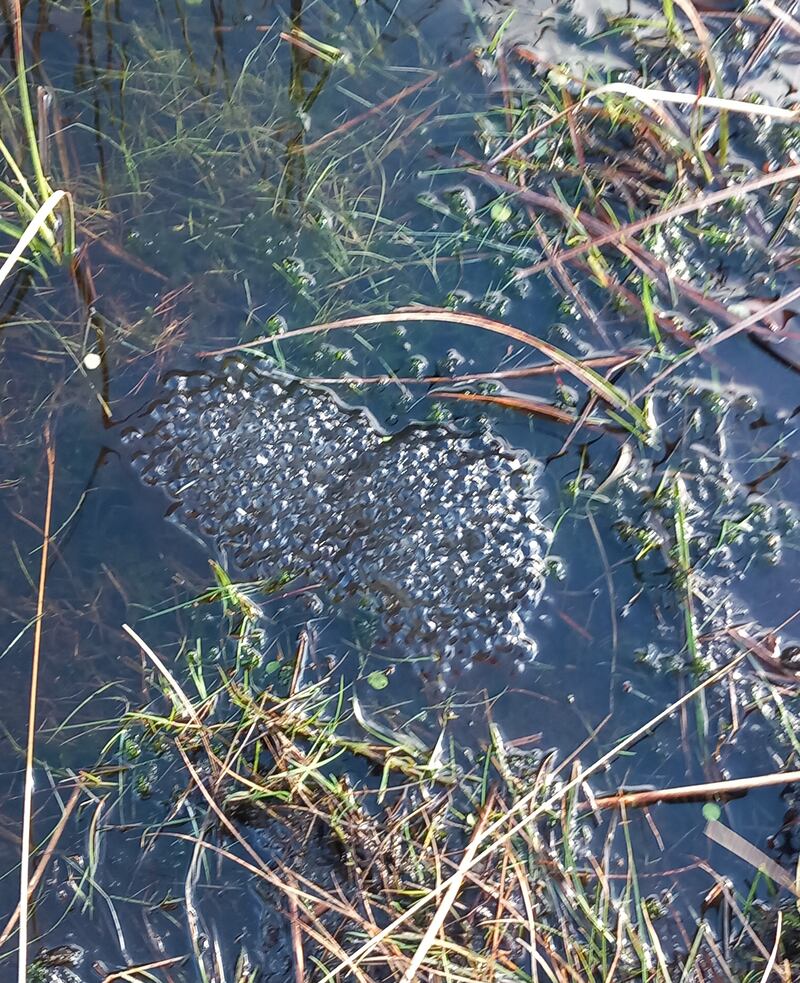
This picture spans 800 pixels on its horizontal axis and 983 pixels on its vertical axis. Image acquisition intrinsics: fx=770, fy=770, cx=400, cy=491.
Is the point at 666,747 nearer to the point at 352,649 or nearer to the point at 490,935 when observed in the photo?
the point at 490,935

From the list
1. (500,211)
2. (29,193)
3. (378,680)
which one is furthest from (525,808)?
(29,193)

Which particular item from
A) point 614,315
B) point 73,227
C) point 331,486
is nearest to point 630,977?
point 331,486

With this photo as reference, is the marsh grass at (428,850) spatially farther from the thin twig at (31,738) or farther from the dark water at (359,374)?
the thin twig at (31,738)

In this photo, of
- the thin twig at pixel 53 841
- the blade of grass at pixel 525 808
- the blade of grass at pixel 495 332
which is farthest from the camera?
the blade of grass at pixel 495 332

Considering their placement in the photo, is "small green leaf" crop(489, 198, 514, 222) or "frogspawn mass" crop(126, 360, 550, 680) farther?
"small green leaf" crop(489, 198, 514, 222)

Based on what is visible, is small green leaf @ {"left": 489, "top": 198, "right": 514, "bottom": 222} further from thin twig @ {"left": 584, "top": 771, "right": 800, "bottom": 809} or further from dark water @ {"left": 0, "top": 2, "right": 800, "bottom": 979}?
thin twig @ {"left": 584, "top": 771, "right": 800, "bottom": 809}

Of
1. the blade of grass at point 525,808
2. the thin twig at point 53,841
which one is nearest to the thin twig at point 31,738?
the thin twig at point 53,841

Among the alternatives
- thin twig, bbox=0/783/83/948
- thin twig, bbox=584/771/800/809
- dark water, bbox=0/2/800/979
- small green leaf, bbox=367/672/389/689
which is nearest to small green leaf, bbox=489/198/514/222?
dark water, bbox=0/2/800/979
